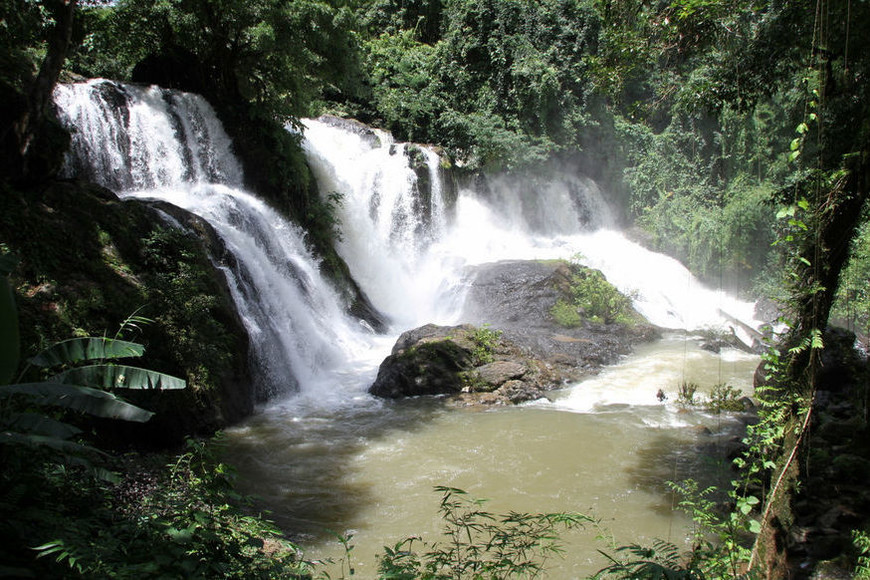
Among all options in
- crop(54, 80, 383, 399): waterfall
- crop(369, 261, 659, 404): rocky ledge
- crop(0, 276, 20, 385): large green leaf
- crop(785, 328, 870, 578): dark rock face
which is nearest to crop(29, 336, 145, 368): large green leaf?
crop(0, 276, 20, 385): large green leaf

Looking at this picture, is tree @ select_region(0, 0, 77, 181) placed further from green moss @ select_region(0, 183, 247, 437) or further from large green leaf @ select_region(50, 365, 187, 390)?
large green leaf @ select_region(50, 365, 187, 390)

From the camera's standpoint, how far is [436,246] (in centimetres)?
1948

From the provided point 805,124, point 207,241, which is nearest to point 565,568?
point 805,124

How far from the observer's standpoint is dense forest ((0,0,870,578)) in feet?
10.8

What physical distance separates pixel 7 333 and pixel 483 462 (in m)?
5.42

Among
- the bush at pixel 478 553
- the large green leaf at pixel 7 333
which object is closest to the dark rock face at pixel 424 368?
the bush at pixel 478 553

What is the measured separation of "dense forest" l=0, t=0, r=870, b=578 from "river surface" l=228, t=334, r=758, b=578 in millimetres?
558

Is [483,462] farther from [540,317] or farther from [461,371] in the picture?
[540,317]

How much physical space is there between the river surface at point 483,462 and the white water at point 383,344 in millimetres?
34

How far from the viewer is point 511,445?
25.4 ft

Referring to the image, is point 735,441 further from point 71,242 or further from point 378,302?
point 378,302

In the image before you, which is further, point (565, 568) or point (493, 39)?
point (493, 39)

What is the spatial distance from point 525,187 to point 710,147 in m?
10.4

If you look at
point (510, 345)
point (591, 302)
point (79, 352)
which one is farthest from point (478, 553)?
point (591, 302)
